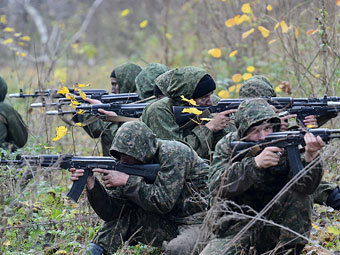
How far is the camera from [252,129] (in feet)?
14.6

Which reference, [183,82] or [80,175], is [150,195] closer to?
[80,175]

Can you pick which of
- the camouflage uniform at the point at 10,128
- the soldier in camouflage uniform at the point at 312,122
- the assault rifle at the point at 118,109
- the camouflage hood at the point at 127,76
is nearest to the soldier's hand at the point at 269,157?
the soldier in camouflage uniform at the point at 312,122

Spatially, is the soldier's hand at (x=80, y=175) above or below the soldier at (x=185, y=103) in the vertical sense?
below

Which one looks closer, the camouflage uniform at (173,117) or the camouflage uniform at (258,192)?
the camouflage uniform at (258,192)

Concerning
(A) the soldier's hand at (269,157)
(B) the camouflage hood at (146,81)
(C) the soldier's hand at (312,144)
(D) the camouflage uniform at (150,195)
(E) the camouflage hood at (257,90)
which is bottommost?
(D) the camouflage uniform at (150,195)

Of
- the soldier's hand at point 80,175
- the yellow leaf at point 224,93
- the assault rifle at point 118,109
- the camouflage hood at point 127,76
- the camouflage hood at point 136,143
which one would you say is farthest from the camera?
the yellow leaf at point 224,93

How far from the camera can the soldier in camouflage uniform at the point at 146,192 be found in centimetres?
494

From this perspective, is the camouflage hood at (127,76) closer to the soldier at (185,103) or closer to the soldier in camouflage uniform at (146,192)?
the soldier at (185,103)

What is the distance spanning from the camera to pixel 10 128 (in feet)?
24.6

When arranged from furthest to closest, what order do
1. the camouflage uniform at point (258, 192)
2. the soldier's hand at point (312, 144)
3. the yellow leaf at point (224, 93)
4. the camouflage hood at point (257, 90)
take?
1. the yellow leaf at point (224, 93)
2. the camouflage hood at point (257, 90)
3. the camouflage uniform at point (258, 192)
4. the soldier's hand at point (312, 144)

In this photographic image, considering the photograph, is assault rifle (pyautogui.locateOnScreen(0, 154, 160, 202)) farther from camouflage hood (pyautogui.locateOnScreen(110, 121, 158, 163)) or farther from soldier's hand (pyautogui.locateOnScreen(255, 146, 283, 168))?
soldier's hand (pyautogui.locateOnScreen(255, 146, 283, 168))

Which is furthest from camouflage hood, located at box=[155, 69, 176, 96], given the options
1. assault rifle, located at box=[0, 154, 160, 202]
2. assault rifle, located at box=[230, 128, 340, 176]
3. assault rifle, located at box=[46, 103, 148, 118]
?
assault rifle, located at box=[230, 128, 340, 176]

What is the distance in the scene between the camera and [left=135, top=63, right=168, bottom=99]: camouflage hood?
754 cm

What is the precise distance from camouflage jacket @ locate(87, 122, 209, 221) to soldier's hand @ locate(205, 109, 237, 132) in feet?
3.28
